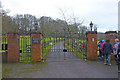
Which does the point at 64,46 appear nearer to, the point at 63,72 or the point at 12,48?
the point at 12,48

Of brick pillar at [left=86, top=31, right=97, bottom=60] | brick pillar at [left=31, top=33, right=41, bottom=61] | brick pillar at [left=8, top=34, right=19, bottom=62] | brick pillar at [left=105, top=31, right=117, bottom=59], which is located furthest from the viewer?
brick pillar at [left=105, top=31, right=117, bottom=59]

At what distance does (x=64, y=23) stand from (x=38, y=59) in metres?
9.57

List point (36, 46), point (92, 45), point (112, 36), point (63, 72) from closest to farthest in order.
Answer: point (63, 72) → point (36, 46) → point (92, 45) → point (112, 36)

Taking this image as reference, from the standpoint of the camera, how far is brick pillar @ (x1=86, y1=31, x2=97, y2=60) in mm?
12188

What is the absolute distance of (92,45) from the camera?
40.0ft

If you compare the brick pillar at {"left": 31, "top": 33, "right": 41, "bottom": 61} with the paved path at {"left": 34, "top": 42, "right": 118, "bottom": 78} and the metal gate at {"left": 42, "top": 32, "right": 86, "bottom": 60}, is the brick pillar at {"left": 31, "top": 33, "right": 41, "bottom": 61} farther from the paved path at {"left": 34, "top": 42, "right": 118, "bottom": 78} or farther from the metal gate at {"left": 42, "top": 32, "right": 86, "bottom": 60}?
the metal gate at {"left": 42, "top": 32, "right": 86, "bottom": 60}

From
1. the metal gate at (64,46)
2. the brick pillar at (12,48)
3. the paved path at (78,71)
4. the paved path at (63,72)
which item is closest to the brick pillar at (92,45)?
the metal gate at (64,46)

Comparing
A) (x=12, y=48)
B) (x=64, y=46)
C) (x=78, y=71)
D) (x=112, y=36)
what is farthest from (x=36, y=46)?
(x=112, y=36)

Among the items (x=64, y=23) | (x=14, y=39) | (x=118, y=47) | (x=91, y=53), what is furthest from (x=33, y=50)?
(x=64, y=23)

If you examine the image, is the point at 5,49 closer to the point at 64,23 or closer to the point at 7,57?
the point at 7,57

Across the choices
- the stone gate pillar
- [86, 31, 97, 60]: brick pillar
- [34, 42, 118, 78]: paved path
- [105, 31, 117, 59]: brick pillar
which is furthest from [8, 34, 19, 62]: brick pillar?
[105, 31, 117, 59]: brick pillar

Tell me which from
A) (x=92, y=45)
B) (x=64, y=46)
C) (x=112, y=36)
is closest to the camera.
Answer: (x=92, y=45)

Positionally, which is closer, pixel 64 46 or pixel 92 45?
pixel 92 45

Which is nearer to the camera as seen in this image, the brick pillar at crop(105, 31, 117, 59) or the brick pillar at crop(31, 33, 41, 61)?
the brick pillar at crop(31, 33, 41, 61)
